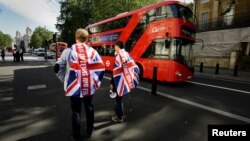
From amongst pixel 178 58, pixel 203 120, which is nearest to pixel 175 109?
pixel 203 120

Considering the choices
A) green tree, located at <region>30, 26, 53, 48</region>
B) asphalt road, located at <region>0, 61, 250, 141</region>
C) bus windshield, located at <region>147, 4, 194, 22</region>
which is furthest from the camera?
green tree, located at <region>30, 26, 53, 48</region>

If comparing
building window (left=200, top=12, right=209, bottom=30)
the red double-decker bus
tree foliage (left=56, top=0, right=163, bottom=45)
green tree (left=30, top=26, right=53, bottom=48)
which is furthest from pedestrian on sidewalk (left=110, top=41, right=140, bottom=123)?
green tree (left=30, top=26, right=53, bottom=48)

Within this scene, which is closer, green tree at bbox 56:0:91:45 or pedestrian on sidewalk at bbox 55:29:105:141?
pedestrian on sidewalk at bbox 55:29:105:141

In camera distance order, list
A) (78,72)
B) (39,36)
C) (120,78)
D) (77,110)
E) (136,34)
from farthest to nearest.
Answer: (39,36), (136,34), (120,78), (77,110), (78,72)

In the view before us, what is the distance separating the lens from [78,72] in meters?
3.61

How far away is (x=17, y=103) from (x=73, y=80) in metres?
3.62

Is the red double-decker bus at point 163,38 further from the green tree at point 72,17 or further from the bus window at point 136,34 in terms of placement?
the green tree at point 72,17

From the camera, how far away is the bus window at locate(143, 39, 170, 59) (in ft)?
31.9

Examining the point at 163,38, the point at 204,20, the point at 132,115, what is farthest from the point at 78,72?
the point at 204,20

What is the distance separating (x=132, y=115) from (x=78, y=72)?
223 centimetres

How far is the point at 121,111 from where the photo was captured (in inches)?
189

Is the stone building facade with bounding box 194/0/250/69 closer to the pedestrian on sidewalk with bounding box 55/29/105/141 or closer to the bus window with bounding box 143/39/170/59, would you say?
the bus window with bounding box 143/39/170/59

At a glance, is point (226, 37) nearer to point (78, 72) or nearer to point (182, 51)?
point (182, 51)

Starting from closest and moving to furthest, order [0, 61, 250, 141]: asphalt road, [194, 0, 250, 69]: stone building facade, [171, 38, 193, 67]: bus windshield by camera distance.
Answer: [0, 61, 250, 141]: asphalt road < [171, 38, 193, 67]: bus windshield < [194, 0, 250, 69]: stone building facade
